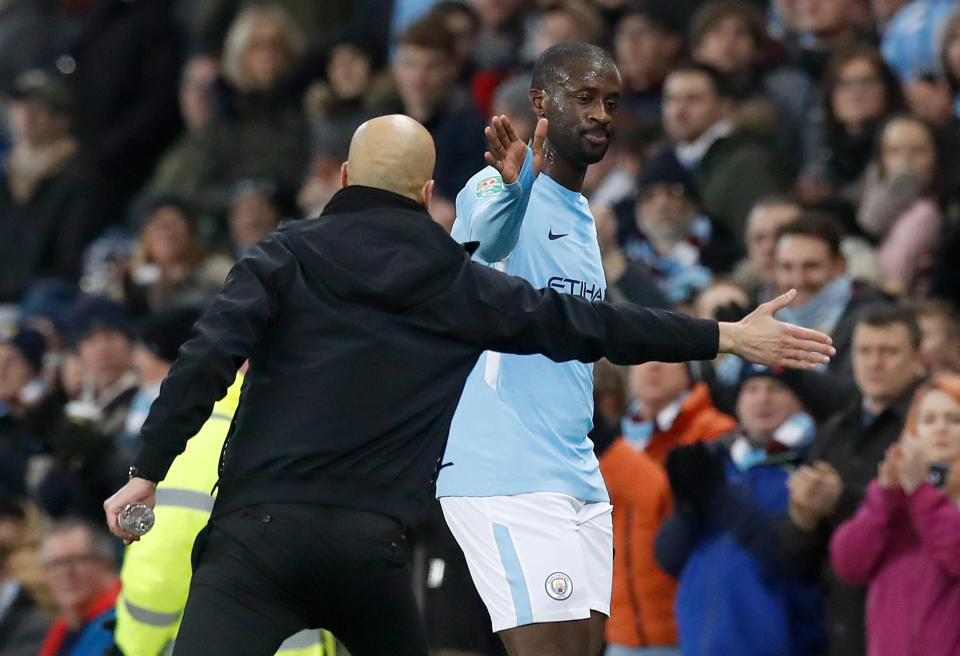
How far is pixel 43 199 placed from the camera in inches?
565

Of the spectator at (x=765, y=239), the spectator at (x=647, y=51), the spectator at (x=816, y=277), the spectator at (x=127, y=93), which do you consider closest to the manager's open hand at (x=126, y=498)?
the spectator at (x=816, y=277)

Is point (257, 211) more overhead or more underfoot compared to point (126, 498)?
more underfoot

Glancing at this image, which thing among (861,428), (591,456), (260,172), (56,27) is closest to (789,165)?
(861,428)

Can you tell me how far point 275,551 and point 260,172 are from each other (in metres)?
8.49

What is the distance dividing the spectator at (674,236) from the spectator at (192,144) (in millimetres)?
4383

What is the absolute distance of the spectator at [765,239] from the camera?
938 cm

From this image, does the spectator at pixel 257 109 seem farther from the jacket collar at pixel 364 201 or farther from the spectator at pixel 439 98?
the jacket collar at pixel 364 201

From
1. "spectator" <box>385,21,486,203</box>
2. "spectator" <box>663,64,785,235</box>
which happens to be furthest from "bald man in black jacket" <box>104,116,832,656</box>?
"spectator" <box>385,21,486,203</box>

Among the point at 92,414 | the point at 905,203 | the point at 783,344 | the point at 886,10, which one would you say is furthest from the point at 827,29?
the point at 783,344

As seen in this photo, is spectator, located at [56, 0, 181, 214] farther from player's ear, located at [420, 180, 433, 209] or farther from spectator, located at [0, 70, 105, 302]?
player's ear, located at [420, 180, 433, 209]

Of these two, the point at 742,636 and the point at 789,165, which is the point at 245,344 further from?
the point at 789,165

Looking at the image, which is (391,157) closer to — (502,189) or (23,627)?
(502,189)

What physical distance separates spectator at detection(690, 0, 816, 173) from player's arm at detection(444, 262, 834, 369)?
5399mm

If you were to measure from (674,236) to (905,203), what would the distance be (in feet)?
4.10
